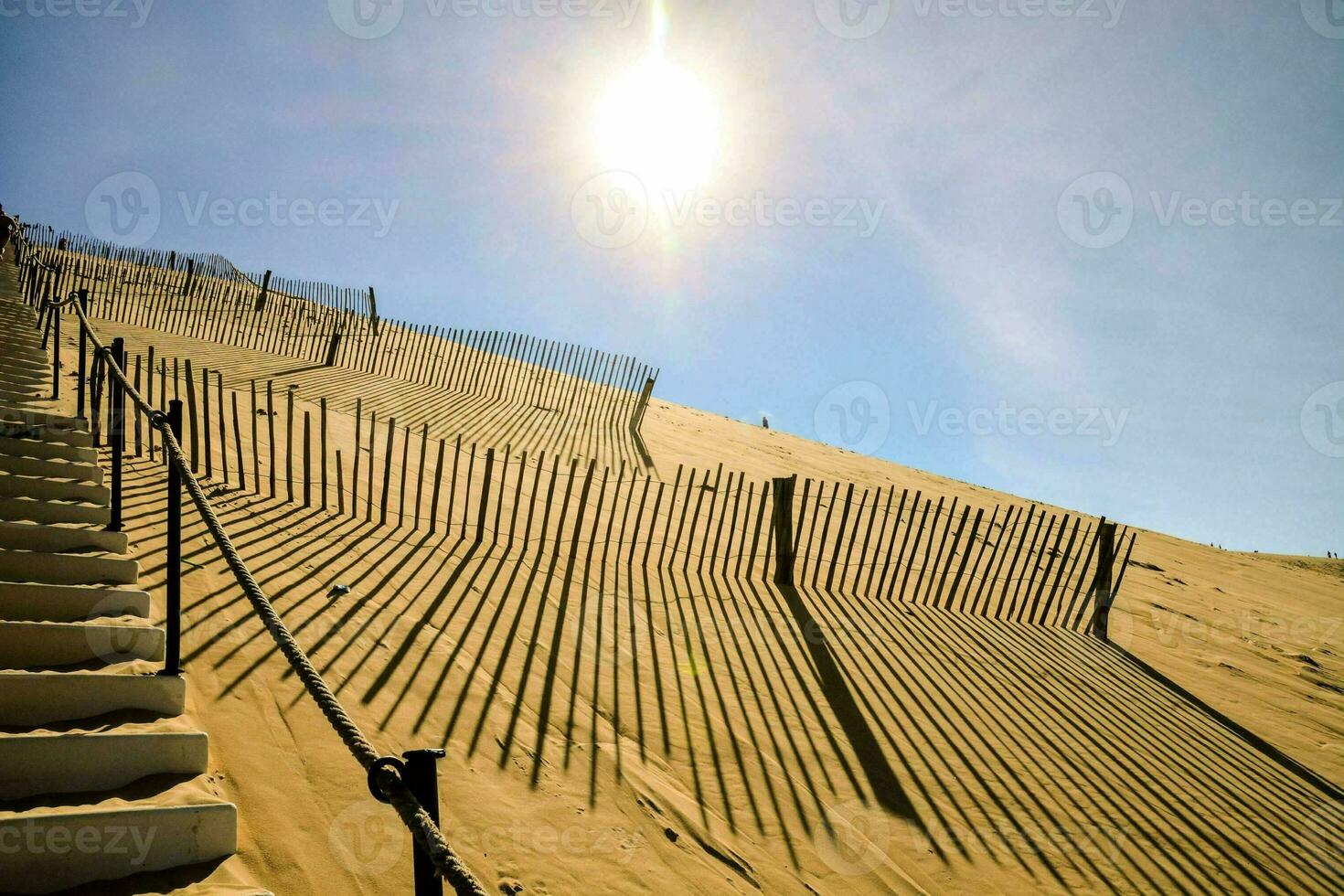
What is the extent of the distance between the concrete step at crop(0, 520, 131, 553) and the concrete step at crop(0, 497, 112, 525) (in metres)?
0.18

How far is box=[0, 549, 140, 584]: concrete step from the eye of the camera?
297 cm

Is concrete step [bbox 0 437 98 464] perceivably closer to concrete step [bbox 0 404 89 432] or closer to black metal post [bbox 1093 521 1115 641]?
concrete step [bbox 0 404 89 432]

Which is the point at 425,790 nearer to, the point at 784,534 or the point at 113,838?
the point at 113,838

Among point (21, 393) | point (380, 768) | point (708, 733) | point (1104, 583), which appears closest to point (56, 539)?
point (380, 768)

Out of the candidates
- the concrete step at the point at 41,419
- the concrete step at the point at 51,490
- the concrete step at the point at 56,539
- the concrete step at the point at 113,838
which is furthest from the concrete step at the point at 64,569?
the concrete step at the point at 41,419

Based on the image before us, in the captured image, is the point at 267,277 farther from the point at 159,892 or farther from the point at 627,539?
the point at 159,892

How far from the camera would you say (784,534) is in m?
7.21

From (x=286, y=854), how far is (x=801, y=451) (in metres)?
17.6

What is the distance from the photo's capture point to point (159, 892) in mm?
1990

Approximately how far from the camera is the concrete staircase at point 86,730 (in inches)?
78.0

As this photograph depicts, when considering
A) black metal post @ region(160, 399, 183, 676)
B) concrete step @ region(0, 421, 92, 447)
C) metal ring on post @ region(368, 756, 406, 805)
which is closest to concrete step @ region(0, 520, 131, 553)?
black metal post @ region(160, 399, 183, 676)

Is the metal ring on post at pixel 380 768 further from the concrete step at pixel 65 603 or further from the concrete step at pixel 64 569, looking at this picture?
the concrete step at pixel 64 569

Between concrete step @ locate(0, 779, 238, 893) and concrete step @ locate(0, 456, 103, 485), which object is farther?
concrete step @ locate(0, 456, 103, 485)

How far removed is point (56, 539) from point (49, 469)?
109 centimetres
